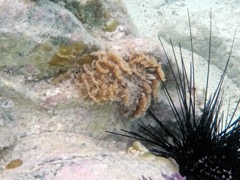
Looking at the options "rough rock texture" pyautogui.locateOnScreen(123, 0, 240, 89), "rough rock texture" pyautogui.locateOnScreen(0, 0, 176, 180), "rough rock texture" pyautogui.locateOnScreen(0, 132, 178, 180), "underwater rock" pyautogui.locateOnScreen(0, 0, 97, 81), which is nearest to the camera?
"rough rock texture" pyautogui.locateOnScreen(0, 132, 178, 180)

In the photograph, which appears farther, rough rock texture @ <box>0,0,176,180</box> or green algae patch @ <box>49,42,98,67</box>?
green algae patch @ <box>49,42,98,67</box>

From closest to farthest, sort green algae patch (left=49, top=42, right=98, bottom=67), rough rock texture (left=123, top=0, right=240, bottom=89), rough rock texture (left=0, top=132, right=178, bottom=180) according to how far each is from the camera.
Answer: rough rock texture (left=0, top=132, right=178, bottom=180) < green algae patch (left=49, top=42, right=98, bottom=67) < rough rock texture (left=123, top=0, right=240, bottom=89)

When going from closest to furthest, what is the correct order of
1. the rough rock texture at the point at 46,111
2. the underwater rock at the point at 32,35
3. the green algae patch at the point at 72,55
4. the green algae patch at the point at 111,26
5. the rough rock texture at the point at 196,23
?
the rough rock texture at the point at 46,111, the underwater rock at the point at 32,35, the green algae patch at the point at 72,55, the green algae patch at the point at 111,26, the rough rock texture at the point at 196,23

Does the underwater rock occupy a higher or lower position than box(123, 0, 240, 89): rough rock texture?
→ higher

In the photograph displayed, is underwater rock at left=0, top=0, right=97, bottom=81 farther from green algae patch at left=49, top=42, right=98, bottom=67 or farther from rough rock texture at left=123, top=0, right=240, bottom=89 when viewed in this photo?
rough rock texture at left=123, top=0, right=240, bottom=89

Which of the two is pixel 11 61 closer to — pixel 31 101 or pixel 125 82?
pixel 31 101

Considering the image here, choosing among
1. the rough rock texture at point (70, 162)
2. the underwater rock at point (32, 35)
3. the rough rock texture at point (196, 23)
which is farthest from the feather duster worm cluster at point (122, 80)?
the rough rock texture at point (196, 23)

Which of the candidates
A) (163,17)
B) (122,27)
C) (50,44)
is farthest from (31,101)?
(163,17)

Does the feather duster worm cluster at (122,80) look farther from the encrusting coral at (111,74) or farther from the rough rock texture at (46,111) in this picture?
the rough rock texture at (46,111)

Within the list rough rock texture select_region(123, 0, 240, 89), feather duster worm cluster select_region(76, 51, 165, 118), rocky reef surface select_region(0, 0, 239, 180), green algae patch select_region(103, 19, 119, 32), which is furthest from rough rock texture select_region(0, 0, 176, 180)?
rough rock texture select_region(123, 0, 240, 89)
